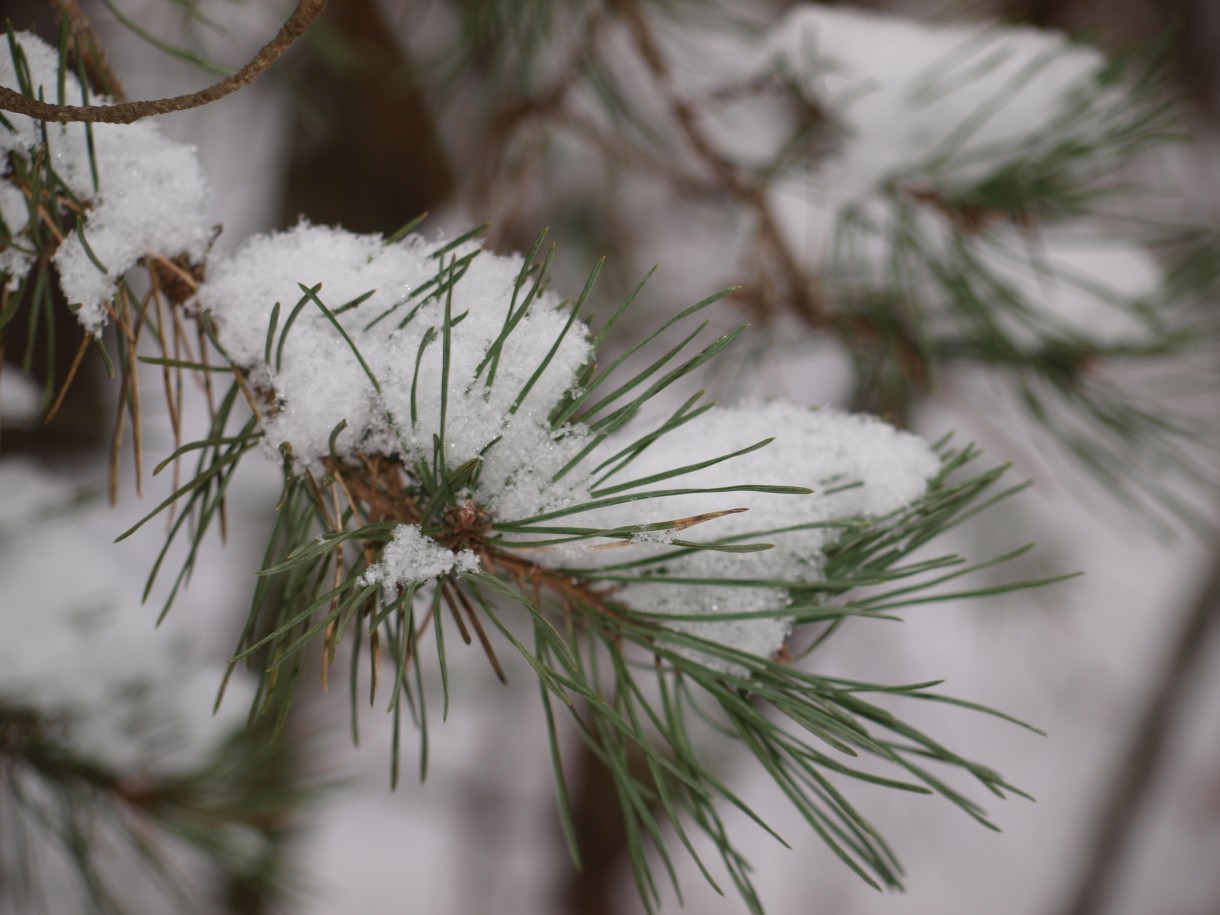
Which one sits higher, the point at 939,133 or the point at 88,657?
the point at 939,133

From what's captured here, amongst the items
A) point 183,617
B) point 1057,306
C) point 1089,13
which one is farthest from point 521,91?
point 1089,13

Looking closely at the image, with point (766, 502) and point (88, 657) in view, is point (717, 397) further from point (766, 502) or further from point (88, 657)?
point (88, 657)

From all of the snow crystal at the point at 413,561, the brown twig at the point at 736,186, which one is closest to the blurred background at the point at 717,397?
the brown twig at the point at 736,186

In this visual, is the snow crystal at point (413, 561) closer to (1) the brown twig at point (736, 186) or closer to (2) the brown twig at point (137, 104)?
(2) the brown twig at point (137, 104)

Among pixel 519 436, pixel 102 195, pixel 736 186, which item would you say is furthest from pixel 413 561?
pixel 736 186

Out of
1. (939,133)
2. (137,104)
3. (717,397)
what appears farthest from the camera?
(717,397)

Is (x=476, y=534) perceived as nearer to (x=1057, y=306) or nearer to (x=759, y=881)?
(x=1057, y=306)
